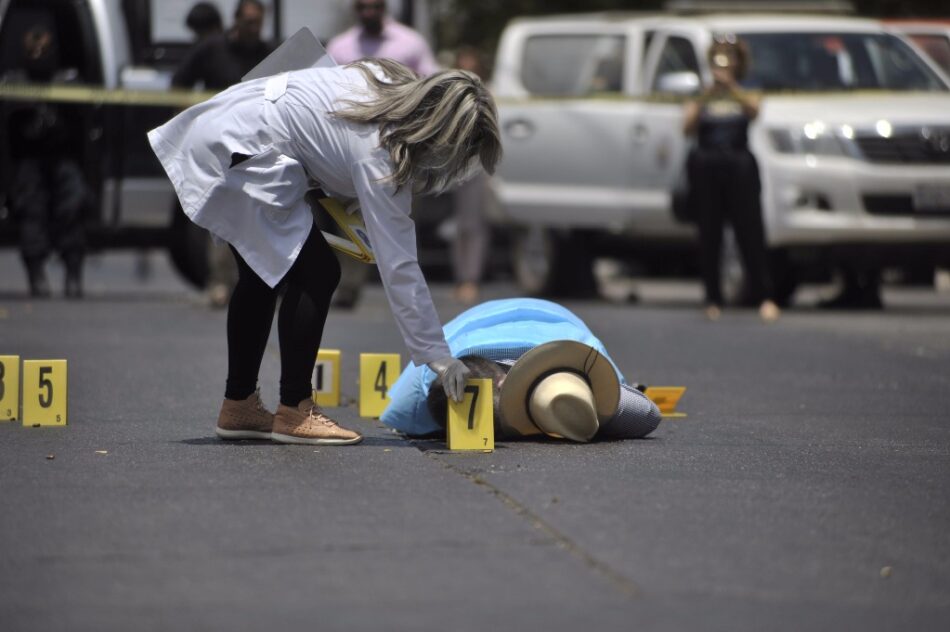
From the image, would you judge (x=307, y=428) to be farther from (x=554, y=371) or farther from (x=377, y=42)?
(x=377, y=42)

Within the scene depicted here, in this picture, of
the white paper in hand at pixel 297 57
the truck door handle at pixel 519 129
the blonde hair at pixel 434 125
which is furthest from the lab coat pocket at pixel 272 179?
the truck door handle at pixel 519 129

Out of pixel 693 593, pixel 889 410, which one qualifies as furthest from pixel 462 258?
pixel 693 593

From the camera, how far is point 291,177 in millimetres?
6461

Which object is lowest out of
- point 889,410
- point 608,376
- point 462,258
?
point 462,258

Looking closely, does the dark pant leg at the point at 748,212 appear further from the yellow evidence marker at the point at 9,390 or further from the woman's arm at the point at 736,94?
the yellow evidence marker at the point at 9,390

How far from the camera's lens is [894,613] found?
419cm

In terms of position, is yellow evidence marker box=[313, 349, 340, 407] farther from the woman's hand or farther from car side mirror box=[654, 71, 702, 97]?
car side mirror box=[654, 71, 702, 97]

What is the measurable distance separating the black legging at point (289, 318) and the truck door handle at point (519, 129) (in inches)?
348

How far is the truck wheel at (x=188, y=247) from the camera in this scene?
48.7 ft

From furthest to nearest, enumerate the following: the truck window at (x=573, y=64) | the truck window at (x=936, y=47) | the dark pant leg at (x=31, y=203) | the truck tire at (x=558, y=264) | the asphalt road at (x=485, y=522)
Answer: the truck window at (x=936, y=47) < the truck tire at (x=558, y=264) < the truck window at (x=573, y=64) < the dark pant leg at (x=31, y=203) < the asphalt road at (x=485, y=522)

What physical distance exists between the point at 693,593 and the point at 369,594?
71 cm

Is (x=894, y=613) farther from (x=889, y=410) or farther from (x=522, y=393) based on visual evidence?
(x=889, y=410)

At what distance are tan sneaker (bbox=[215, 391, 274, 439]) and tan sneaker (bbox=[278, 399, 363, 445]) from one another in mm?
122

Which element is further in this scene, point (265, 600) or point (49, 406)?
point (49, 406)
